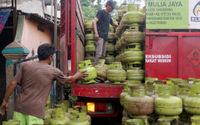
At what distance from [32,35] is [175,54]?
6378 mm

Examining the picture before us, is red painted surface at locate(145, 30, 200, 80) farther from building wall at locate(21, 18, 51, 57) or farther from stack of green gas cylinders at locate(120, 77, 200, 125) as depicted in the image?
building wall at locate(21, 18, 51, 57)

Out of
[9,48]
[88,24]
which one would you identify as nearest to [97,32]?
[88,24]

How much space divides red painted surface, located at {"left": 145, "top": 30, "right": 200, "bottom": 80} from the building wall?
5.13 m

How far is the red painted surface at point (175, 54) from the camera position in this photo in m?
3.84

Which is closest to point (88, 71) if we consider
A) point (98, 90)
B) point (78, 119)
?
point (98, 90)

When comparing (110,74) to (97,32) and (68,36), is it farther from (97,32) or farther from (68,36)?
(97,32)

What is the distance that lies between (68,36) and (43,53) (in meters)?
1.26

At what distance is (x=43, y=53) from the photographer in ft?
8.56

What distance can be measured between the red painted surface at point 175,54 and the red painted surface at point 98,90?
697 mm

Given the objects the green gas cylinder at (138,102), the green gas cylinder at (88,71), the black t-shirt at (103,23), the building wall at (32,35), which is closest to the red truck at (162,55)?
the green gas cylinder at (88,71)

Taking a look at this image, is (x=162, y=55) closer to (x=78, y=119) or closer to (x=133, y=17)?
(x=133, y=17)

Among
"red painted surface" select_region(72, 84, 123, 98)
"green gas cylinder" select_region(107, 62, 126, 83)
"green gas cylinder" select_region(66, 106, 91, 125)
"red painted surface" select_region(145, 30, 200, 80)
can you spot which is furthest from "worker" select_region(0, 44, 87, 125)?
"red painted surface" select_region(145, 30, 200, 80)

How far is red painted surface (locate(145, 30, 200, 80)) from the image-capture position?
384cm

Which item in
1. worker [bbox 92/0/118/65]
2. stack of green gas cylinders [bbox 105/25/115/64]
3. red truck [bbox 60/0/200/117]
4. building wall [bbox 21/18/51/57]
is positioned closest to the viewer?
red truck [bbox 60/0/200/117]
